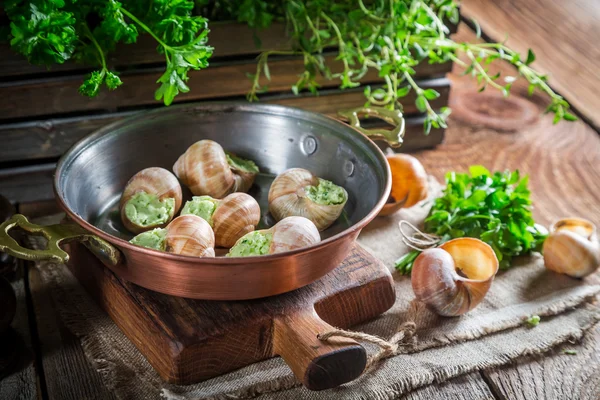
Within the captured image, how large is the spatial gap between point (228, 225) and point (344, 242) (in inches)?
6.2

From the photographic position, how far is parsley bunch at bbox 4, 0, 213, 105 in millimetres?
801

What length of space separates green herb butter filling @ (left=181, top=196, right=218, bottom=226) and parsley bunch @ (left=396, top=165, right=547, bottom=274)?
29cm

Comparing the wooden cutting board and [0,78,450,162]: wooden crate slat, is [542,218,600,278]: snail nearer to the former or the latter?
the wooden cutting board

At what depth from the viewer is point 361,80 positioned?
1.24 metres

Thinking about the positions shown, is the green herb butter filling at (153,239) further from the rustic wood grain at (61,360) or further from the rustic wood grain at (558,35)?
the rustic wood grain at (558,35)

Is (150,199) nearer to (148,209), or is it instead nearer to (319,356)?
(148,209)

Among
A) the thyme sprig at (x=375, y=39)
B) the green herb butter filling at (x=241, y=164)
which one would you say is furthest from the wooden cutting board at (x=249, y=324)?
the thyme sprig at (x=375, y=39)

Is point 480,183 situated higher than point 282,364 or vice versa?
point 480,183

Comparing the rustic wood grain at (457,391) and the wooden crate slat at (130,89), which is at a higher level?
the rustic wood grain at (457,391)

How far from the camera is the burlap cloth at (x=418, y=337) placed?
80cm

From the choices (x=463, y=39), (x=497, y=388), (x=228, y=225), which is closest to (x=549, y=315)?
(x=497, y=388)

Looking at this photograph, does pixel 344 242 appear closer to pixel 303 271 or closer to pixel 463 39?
pixel 303 271

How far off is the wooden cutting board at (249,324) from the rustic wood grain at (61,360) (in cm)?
6

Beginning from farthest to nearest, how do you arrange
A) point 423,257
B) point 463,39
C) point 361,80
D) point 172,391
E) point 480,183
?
point 463,39, point 361,80, point 480,183, point 423,257, point 172,391
